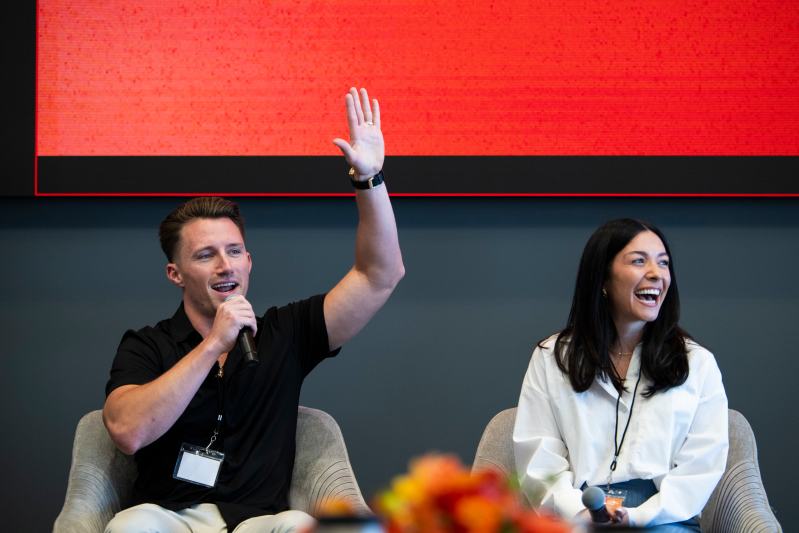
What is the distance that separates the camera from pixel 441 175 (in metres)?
3.50

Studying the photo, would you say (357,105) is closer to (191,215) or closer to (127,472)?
(191,215)

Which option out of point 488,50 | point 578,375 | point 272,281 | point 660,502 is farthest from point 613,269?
point 272,281

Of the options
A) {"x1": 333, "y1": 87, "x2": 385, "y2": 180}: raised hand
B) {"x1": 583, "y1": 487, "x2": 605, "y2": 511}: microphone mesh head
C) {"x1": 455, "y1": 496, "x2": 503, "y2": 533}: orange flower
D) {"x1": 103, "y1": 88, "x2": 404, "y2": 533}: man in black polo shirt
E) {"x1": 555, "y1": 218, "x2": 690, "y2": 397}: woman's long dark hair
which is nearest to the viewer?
{"x1": 455, "y1": 496, "x2": 503, "y2": 533}: orange flower

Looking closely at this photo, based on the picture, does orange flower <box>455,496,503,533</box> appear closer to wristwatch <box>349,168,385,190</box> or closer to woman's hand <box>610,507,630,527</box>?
woman's hand <box>610,507,630,527</box>

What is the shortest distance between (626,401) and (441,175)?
1100mm

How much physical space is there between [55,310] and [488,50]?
1.78m

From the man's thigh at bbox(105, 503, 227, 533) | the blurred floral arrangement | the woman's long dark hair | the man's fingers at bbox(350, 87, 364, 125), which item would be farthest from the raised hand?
the blurred floral arrangement

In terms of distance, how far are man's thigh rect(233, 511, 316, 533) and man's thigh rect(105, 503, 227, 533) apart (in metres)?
0.08

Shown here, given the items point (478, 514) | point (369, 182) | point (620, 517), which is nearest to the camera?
point (478, 514)

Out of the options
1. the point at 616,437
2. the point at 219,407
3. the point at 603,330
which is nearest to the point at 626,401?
the point at 616,437

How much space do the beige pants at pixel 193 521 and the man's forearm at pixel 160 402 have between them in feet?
0.54

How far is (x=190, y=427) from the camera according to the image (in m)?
2.63

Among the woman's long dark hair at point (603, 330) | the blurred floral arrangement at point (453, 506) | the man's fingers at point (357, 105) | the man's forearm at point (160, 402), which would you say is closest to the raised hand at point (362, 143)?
the man's fingers at point (357, 105)

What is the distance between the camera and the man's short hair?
9.23 feet
